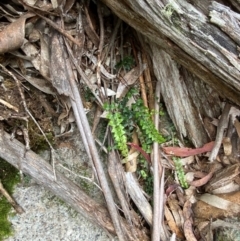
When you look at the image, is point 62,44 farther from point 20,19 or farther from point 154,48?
point 154,48

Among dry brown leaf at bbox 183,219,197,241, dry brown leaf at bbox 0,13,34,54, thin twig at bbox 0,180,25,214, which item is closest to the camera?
dry brown leaf at bbox 0,13,34,54

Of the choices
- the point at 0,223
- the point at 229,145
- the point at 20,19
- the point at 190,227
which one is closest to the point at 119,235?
the point at 190,227

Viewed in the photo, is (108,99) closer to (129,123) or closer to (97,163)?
(129,123)

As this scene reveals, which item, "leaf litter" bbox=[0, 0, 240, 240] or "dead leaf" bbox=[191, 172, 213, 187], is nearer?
"leaf litter" bbox=[0, 0, 240, 240]

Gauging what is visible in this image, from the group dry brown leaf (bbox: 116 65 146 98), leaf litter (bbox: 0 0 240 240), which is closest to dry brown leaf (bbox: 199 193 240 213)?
leaf litter (bbox: 0 0 240 240)

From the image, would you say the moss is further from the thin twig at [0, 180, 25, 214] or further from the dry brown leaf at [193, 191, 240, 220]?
the dry brown leaf at [193, 191, 240, 220]

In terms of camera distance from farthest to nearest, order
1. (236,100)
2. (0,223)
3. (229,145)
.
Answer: (229,145)
(0,223)
(236,100)

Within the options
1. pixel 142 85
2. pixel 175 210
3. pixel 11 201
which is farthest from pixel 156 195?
pixel 11 201
